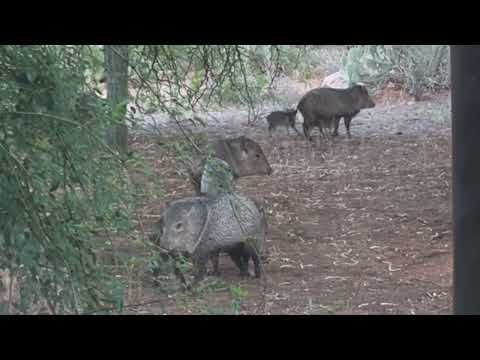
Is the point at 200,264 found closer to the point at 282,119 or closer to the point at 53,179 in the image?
the point at 53,179

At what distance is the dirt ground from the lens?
4.87 meters

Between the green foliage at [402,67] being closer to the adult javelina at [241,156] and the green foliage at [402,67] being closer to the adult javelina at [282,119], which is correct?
the adult javelina at [282,119]

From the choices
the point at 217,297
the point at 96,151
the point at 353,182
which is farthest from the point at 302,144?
the point at 96,151

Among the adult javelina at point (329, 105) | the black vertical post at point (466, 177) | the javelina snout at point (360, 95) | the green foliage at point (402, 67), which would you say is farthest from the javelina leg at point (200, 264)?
the green foliage at point (402, 67)

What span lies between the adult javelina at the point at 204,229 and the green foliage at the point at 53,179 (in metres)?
2.54

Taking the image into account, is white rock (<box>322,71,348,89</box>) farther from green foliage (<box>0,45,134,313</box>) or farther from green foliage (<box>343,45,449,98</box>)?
green foliage (<box>0,45,134,313</box>)

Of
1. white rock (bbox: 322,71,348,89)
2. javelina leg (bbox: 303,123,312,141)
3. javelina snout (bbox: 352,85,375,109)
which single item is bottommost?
javelina leg (bbox: 303,123,312,141)

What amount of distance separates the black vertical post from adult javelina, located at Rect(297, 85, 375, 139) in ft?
25.8

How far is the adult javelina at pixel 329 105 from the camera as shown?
8.74m

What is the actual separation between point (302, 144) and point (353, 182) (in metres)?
1.38

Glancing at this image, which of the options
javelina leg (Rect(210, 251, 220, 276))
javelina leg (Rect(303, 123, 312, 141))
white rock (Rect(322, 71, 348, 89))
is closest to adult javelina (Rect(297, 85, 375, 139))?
javelina leg (Rect(303, 123, 312, 141))
